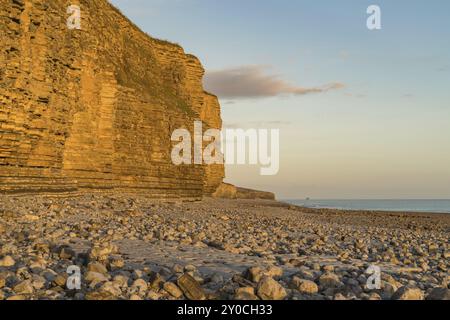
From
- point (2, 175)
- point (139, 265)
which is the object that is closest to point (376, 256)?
point (139, 265)

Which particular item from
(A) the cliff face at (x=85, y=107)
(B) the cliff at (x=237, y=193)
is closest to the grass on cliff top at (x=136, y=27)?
(A) the cliff face at (x=85, y=107)

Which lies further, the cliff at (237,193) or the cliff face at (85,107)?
the cliff at (237,193)

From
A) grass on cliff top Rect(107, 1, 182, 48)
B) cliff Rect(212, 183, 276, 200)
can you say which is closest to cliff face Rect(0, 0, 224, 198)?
grass on cliff top Rect(107, 1, 182, 48)

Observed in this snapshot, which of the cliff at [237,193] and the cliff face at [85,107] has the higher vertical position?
the cliff face at [85,107]

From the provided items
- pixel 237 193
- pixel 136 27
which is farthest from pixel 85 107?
pixel 237 193

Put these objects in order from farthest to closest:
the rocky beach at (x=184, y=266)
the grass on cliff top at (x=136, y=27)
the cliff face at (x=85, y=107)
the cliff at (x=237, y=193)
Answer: the cliff at (x=237, y=193)
the grass on cliff top at (x=136, y=27)
the cliff face at (x=85, y=107)
the rocky beach at (x=184, y=266)

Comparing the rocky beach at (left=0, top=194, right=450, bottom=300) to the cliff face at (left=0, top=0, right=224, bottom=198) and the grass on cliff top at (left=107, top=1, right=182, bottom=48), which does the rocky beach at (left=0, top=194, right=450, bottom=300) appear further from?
the grass on cliff top at (left=107, top=1, right=182, bottom=48)

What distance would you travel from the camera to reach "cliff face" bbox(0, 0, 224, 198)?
15.9m

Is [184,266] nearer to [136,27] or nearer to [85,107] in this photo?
[85,107]

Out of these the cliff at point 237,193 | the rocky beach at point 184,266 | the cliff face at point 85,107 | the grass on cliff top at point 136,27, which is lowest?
the cliff at point 237,193

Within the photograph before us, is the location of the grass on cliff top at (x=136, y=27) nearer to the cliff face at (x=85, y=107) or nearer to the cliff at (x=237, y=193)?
the cliff face at (x=85, y=107)

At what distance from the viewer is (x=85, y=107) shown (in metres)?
20.8

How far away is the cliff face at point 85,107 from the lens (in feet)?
52.3
